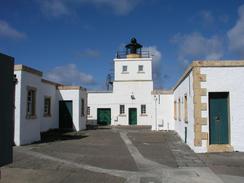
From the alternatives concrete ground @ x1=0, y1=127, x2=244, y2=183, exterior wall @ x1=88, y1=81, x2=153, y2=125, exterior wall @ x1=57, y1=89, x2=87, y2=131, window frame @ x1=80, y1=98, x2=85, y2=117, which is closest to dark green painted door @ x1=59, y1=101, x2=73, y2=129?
exterior wall @ x1=57, y1=89, x2=87, y2=131

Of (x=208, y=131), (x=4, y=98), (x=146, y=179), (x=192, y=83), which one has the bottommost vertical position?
(x=146, y=179)

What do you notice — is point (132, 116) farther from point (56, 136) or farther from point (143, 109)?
point (56, 136)

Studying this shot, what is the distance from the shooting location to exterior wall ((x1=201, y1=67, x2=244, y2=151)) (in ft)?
44.2

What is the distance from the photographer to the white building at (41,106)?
1638 centimetres

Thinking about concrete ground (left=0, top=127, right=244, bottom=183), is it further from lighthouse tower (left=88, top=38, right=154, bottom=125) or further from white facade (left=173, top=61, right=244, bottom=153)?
lighthouse tower (left=88, top=38, right=154, bottom=125)

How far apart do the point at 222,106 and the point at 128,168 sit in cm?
574

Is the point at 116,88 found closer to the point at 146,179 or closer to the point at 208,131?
the point at 208,131

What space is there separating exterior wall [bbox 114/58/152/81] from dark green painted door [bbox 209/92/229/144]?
2490cm

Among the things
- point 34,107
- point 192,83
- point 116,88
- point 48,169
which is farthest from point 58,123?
point 48,169

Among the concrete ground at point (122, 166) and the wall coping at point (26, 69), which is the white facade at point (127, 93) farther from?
the concrete ground at point (122, 166)

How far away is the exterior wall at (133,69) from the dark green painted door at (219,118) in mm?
24902

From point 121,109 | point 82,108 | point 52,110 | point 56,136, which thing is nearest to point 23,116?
point 56,136

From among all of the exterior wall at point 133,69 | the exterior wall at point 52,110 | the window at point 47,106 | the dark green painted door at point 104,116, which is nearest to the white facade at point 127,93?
the exterior wall at point 133,69

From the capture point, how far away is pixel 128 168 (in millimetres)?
10094
